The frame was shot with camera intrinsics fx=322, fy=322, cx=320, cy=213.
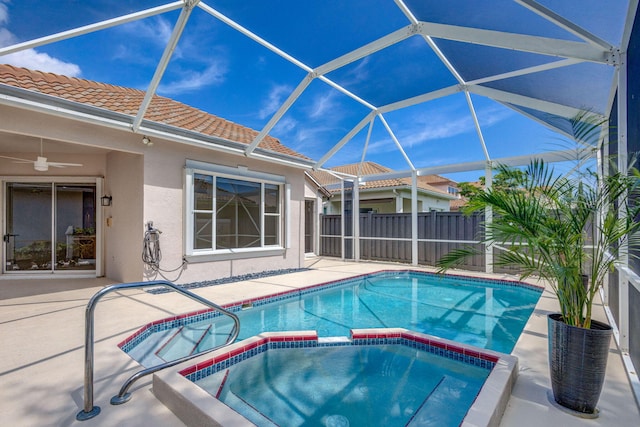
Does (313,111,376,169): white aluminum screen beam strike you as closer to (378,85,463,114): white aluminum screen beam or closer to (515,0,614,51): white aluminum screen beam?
(378,85,463,114): white aluminum screen beam

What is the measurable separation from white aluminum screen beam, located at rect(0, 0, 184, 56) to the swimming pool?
13.2 ft

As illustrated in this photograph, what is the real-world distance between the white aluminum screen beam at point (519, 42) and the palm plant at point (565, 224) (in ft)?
6.52

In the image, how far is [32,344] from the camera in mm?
3898

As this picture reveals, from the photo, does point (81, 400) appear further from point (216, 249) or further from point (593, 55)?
point (593, 55)

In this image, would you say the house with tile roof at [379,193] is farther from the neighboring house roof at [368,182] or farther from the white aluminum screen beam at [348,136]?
the white aluminum screen beam at [348,136]

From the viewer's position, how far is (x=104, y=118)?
5965 mm

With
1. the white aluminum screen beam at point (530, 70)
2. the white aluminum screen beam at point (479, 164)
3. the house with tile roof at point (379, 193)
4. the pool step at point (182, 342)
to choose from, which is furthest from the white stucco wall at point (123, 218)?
the house with tile roof at point (379, 193)

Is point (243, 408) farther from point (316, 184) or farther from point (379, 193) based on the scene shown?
point (379, 193)

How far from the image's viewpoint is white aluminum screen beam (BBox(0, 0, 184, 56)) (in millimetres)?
4180

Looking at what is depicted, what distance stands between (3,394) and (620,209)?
20.3 ft

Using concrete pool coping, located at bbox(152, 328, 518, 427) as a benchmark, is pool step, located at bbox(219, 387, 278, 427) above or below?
below

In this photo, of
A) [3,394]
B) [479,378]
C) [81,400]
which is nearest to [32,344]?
[3,394]

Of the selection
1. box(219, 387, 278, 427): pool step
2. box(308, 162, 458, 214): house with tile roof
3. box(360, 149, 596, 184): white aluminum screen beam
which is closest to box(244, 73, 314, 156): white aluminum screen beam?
box(360, 149, 596, 184): white aluminum screen beam

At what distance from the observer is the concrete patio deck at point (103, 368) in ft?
8.24
